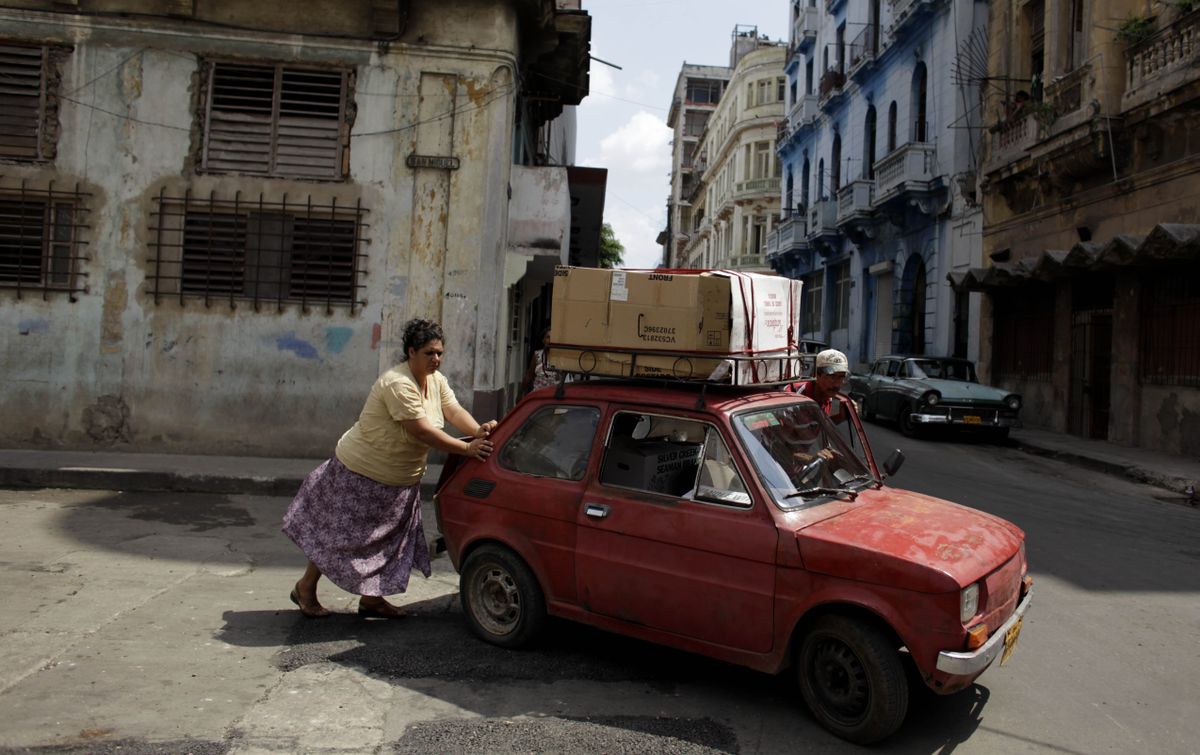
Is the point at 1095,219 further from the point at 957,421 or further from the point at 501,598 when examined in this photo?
the point at 501,598

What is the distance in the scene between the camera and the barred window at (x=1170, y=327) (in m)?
14.2

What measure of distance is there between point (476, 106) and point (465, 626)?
744 centimetres

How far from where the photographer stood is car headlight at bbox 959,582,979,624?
11.6ft

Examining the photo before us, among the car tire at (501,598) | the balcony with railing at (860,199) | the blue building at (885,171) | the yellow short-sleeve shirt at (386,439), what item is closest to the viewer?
the car tire at (501,598)

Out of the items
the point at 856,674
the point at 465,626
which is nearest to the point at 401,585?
the point at 465,626

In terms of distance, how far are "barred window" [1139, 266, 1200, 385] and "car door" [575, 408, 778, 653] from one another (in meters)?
12.9

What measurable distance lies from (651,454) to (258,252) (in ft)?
25.4

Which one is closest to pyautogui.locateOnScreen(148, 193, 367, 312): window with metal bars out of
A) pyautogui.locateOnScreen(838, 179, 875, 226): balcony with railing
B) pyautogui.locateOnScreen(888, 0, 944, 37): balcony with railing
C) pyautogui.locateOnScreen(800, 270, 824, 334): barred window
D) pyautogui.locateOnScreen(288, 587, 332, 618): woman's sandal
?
pyautogui.locateOnScreen(288, 587, 332, 618): woman's sandal

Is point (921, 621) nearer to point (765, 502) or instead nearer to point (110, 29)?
point (765, 502)

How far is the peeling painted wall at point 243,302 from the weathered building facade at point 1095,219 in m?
9.95

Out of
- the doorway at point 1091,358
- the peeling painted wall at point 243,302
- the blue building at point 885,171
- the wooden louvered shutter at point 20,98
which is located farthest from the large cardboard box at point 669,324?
the blue building at point 885,171

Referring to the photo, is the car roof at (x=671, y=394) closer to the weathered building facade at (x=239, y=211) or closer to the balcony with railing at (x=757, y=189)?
the weathered building facade at (x=239, y=211)

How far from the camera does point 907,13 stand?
976 inches

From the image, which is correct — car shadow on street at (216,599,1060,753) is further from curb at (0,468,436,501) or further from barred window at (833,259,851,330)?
barred window at (833,259,851,330)
